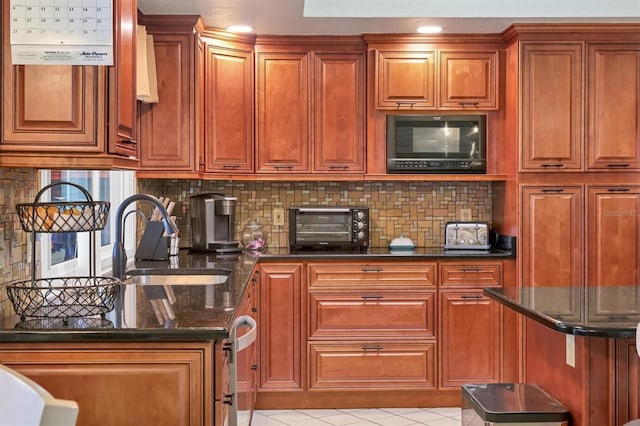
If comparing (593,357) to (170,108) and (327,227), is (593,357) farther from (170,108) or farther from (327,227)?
(170,108)

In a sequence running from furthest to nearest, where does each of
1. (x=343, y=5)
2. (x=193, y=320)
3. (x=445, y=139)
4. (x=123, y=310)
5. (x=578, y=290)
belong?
(x=445, y=139)
(x=343, y=5)
(x=578, y=290)
(x=123, y=310)
(x=193, y=320)

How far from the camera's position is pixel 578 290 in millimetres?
2941

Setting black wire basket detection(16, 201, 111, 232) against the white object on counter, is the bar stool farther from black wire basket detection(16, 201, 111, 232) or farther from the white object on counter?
the white object on counter

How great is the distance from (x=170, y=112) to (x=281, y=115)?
0.73 m

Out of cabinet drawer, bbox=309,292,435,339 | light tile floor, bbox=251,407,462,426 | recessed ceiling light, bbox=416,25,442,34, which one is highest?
recessed ceiling light, bbox=416,25,442,34

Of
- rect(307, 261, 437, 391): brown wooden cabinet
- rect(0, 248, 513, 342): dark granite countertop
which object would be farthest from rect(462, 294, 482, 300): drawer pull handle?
rect(0, 248, 513, 342): dark granite countertop

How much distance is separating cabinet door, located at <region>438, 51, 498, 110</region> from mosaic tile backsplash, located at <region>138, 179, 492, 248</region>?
640 mm

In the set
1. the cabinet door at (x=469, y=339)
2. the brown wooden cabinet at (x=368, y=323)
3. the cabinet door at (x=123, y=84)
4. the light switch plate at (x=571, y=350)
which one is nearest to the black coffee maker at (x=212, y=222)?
the brown wooden cabinet at (x=368, y=323)

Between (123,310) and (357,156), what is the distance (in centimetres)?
262

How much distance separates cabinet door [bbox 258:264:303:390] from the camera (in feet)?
14.2

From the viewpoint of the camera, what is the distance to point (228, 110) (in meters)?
4.53

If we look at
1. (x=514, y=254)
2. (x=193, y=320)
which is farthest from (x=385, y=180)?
(x=193, y=320)

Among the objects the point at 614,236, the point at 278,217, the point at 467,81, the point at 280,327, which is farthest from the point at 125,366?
the point at 614,236

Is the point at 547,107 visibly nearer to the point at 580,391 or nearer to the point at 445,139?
the point at 445,139
